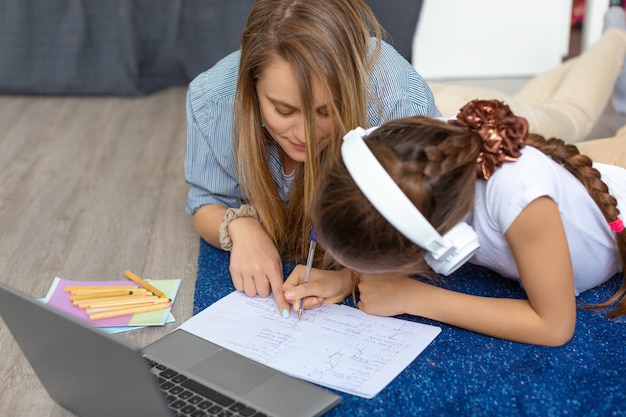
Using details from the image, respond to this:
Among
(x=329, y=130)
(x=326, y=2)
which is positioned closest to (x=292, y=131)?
(x=329, y=130)

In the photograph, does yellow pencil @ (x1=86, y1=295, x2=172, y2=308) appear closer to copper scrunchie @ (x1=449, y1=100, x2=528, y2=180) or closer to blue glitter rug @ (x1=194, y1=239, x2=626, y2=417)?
blue glitter rug @ (x1=194, y1=239, x2=626, y2=417)

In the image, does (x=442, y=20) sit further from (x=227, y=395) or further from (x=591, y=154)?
(x=227, y=395)

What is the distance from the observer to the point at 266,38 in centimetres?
113

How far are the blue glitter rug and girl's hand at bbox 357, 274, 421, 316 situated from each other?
4 centimetres

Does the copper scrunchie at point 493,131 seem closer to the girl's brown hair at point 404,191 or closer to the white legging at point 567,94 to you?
the girl's brown hair at point 404,191

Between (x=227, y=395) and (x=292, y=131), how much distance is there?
399 millimetres

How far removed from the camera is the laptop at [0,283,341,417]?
2.66ft

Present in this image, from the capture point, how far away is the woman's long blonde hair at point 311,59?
110 centimetres

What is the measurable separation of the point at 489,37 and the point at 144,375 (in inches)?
74.0

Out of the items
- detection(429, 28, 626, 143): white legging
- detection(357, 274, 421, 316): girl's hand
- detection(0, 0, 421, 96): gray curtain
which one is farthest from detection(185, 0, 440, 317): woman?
detection(0, 0, 421, 96): gray curtain

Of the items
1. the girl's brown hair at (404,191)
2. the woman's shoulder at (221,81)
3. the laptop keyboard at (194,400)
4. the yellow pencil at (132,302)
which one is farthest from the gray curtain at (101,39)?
the laptop keyboard at (194,400)

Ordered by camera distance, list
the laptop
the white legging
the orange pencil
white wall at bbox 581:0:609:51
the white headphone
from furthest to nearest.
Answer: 1. white wall at bbox 581:0:609:51
2. the white legging
3. the orange pencil
4. the white headphone
5. the laptop

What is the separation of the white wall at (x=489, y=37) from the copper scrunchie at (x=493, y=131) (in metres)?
1.42

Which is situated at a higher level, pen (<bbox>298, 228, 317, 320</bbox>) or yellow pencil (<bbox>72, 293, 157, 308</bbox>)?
pen (<bbox>298, 228, 317, 320</bbox>)
